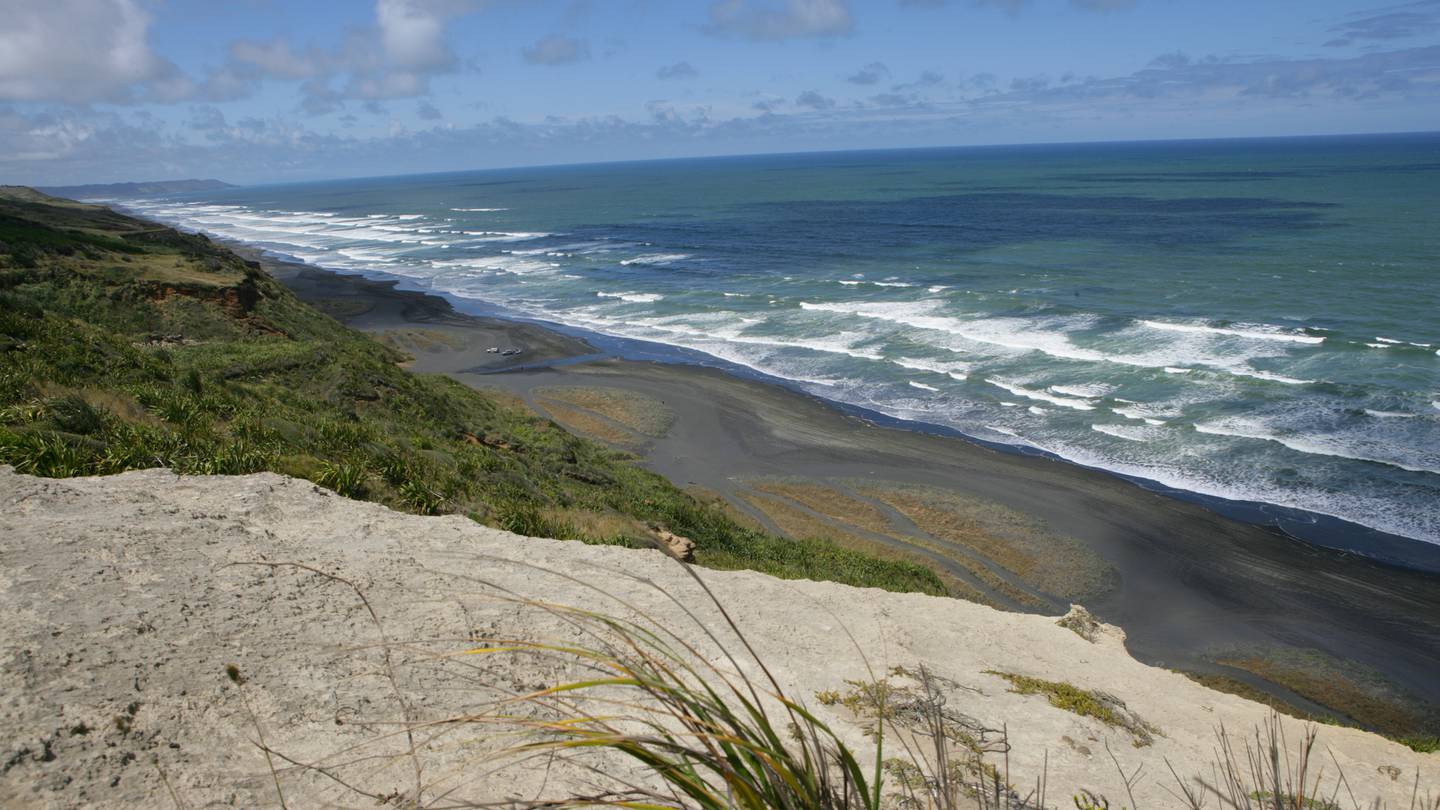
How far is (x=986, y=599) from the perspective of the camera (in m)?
21.8

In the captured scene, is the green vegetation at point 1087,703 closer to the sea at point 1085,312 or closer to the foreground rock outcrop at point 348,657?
the foreground rock outcrop at point 348,657

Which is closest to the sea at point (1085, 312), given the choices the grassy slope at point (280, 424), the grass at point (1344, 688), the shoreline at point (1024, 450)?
the shoreline at point (1024, 450)

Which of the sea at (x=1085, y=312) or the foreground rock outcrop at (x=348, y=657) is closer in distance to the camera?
the foreground rock outcrop at (x=348, y=657)

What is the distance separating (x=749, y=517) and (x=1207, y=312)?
1400 inches

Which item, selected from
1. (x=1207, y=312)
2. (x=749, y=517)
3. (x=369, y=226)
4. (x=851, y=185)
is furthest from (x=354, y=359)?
(x=851, y=185)

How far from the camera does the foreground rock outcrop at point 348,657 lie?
4.67m

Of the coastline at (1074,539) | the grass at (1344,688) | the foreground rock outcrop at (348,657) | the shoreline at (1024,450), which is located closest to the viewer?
the foreground rock outcrop at (348,657)

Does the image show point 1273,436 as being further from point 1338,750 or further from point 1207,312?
point 1338,750

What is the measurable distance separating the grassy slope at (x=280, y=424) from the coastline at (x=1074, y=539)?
13.7 ft

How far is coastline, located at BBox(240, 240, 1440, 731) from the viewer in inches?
766

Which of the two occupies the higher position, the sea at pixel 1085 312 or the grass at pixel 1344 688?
the sea at pixel 1085 312

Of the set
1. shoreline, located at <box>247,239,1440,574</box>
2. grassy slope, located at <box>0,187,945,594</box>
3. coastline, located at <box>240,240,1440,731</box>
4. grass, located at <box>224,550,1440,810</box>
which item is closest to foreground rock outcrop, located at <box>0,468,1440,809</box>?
grass, located at <box>224,550,1440,810</box>

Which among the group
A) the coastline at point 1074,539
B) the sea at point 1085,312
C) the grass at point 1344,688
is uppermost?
the sea at point 1085,312

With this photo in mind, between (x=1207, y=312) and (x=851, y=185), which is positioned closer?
(x=1207, y=312)
